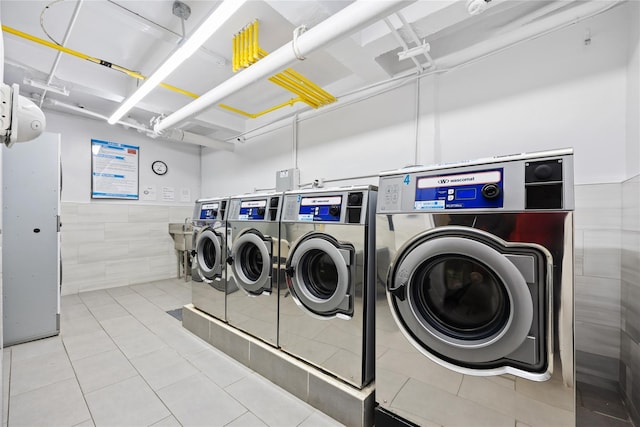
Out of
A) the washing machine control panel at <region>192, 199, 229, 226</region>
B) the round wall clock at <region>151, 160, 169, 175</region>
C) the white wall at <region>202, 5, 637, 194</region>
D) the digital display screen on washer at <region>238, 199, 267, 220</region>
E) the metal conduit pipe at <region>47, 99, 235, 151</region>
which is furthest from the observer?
the round wall clock at <region>151, 160, 169, 175</region>

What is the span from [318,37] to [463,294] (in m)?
1.62

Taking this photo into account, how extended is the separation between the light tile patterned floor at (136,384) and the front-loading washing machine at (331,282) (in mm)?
362

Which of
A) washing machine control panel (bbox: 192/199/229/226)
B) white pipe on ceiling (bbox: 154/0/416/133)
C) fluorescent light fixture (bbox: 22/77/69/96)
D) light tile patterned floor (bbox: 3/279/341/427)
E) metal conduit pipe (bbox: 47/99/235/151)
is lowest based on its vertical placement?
light tile patterned floor (bbox: 3/279/341/427)

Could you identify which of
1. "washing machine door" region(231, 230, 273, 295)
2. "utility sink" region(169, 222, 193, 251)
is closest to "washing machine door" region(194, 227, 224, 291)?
"washing machine door" region(231, 230, 273, 295)

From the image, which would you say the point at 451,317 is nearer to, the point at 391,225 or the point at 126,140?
the point at 391,225

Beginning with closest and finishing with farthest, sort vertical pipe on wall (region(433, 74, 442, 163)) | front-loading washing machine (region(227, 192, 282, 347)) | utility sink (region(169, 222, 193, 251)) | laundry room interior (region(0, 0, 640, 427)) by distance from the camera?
1. laundry room interior (region(0, 0, 640, 427))
2. front-loading washing machine (region(227, 192, 282, 347))
3. vertical pipe on wall (region(433, 74, 442, 163))
4. utility sink (region(169, 222, 193, 251))

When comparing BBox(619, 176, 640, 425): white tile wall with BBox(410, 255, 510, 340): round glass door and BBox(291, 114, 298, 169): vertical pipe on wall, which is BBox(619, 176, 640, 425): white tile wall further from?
BBox(291, 114, 298, 169): vertical pipe on wall

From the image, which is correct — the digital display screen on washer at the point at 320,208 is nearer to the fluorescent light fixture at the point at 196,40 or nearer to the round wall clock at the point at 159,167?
the fluorescent light fixture at the point at 196,40

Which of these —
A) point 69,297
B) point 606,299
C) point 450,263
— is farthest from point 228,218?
point 69,297

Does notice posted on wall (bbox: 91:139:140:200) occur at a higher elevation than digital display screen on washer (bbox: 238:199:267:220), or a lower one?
higher

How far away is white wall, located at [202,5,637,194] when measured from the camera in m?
1.62

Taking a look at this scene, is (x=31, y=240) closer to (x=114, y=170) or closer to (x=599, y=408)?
(x=114, y=170)

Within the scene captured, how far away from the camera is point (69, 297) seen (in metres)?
3.75

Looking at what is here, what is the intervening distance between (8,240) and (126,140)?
2570 millimetres
